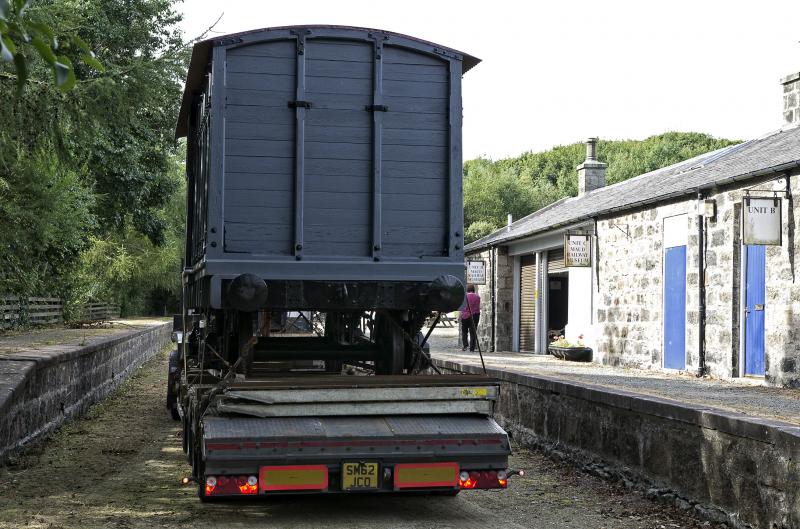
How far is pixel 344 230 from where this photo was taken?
7523 mm

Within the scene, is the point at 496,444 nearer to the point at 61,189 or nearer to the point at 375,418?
the point at 375,418

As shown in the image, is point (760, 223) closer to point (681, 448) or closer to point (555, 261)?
point (681, 448)

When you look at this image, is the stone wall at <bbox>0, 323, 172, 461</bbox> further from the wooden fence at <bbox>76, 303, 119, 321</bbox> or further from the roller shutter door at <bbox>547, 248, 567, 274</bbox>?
the wooden fence at <bbox>76, 303, 119, 321</bbox>

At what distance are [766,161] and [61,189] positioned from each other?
37.5 feet

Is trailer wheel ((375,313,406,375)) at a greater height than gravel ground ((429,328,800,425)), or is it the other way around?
trailer wheel ((375,313,406,375))

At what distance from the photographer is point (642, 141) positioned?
8288cm

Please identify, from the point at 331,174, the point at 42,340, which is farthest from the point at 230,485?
the point at 42,340

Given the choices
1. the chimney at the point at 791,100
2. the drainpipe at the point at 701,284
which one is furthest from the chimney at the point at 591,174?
the drainpipe at the point at 701,284

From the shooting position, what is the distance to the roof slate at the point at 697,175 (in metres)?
14.9

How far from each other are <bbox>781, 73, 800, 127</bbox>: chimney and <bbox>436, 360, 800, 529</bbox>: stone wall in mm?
10152

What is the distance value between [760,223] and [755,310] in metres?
1.58

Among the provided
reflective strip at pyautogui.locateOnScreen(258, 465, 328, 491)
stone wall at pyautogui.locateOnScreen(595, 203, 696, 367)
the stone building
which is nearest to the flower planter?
the stone building

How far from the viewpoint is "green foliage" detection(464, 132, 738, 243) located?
228 ft

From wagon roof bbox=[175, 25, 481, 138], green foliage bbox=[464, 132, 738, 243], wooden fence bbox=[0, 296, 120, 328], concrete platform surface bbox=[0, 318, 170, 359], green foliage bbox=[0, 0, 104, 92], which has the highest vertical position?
green foliage bbox=[464, 132, 738, 243]
